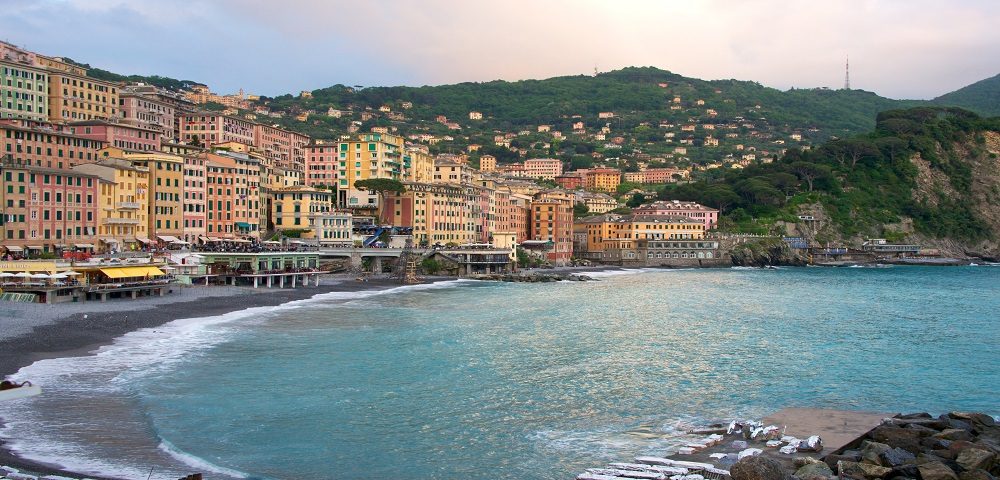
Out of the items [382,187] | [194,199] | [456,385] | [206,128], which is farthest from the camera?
[206,128]

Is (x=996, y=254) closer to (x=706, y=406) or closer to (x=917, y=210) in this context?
(x=917, y=210)

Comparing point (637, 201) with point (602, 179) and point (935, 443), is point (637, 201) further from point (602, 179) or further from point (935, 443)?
point (935, 443)

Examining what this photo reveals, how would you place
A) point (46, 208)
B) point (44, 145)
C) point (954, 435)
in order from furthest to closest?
point (44, 145) < point (46, 208) < point (954, 435)

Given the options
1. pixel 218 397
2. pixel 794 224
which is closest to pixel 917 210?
pixel 794 224

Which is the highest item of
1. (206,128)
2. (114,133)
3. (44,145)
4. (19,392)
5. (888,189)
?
(206,128)

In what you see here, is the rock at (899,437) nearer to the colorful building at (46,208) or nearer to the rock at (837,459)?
the rock at (837,459)

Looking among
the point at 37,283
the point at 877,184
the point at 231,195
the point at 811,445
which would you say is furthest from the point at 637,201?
the point at 811,445
